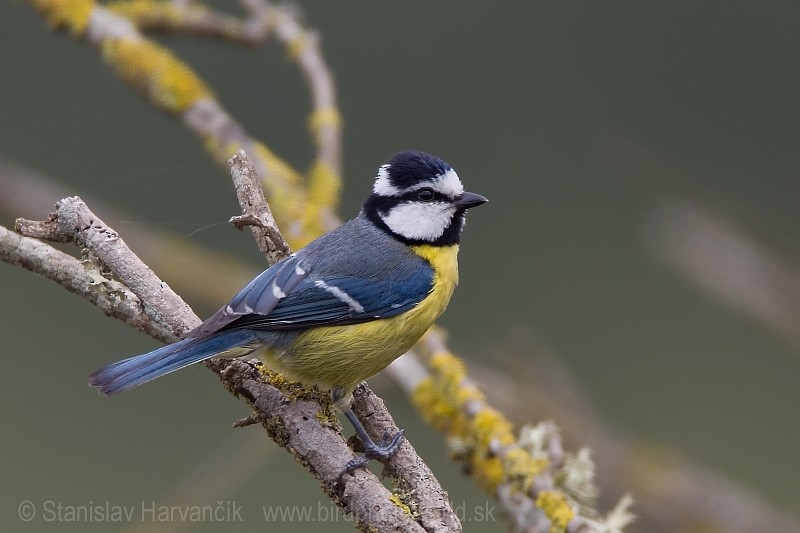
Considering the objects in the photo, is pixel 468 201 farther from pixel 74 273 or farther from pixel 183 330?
pixel 74 273

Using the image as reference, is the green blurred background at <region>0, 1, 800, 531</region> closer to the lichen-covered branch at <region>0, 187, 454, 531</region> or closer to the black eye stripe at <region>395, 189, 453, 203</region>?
the black eye stripe at <region>395, 189, 453, 203</region>

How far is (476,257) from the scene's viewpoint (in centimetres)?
483

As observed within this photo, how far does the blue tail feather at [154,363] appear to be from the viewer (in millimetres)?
1705

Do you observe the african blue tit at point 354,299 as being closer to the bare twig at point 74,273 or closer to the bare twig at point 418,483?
the bare twig at point 418,483

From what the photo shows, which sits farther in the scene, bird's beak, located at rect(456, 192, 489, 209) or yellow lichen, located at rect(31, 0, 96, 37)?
yellow lichen, located at rect(31, 0, 96, 37)

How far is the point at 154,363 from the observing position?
175 cm

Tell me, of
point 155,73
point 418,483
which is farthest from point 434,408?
point 155,73

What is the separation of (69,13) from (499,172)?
2551 millimetres

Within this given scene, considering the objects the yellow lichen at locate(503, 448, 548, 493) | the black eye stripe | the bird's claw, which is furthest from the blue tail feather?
the black eye stripe

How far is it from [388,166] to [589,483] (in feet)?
2.94

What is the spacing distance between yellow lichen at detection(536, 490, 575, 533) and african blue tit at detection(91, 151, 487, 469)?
9.4 inches

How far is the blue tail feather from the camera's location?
170cm

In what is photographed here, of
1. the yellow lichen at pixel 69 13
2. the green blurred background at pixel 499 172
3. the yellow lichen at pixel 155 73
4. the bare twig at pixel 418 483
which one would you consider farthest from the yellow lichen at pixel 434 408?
the green blurred background at pixel 499 172

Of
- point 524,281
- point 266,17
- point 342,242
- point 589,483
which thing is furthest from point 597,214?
point 589,483
